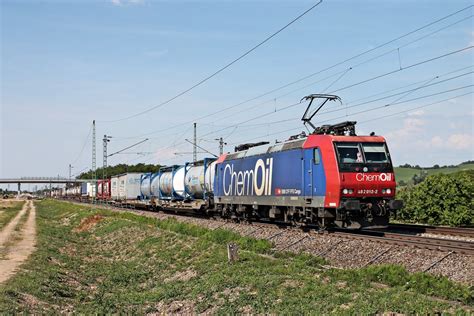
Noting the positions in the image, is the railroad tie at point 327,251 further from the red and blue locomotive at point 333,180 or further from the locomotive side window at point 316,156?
the locomotive side window at point 316,156

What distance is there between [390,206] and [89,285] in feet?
38.4

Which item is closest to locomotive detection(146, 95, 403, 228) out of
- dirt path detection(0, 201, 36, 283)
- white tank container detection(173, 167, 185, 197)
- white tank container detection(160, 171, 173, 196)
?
dirt path detection(0, 201, 36, 283)

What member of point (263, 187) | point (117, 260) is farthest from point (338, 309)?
point (117, 260)

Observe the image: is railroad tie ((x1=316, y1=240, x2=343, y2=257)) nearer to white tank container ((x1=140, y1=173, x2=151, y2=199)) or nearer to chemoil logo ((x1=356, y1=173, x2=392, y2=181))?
chemoil logo ((x1=356, y1=173, x2=392, y2=181))

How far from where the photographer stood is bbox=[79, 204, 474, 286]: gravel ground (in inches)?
533

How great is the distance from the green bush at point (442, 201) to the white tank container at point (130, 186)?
37.2m

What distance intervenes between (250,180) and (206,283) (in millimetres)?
13210

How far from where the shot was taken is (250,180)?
29.2 m

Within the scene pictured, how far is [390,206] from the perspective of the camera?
2072 cm

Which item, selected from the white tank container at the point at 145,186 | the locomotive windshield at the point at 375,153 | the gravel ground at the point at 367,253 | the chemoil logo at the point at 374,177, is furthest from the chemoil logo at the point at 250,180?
the white tank container at the point at 145,186

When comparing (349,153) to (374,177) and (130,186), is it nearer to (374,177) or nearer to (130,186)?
(374,177)

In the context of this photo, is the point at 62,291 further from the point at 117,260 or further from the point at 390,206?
the point at 390,206

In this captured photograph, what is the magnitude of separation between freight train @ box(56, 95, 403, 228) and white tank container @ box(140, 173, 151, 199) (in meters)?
22.8

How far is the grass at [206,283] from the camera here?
11.5 metres
